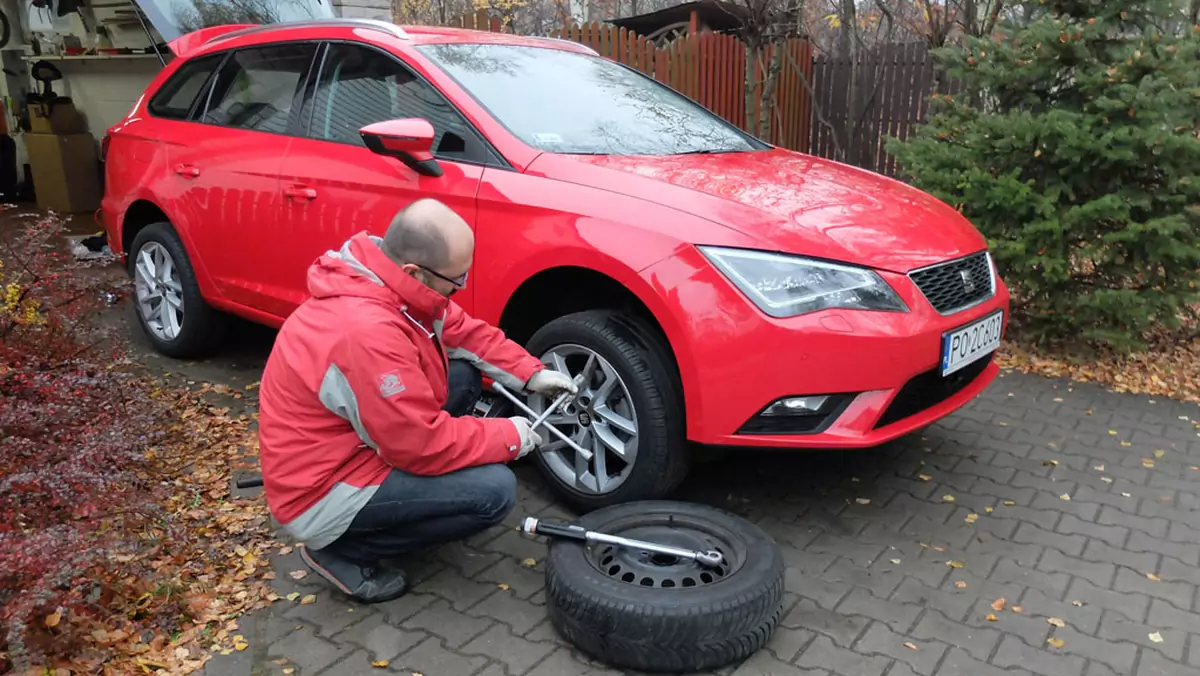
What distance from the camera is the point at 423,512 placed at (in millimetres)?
2686

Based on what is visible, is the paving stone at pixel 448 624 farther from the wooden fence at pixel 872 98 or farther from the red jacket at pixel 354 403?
the wooden fence at pixel 872 98

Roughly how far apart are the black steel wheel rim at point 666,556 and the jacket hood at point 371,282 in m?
0.94

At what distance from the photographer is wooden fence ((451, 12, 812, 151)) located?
8703 mm

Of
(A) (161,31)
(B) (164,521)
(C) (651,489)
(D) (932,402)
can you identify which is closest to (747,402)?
(C) (651,489)

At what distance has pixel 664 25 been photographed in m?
13.0

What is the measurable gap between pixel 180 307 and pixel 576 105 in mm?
2723

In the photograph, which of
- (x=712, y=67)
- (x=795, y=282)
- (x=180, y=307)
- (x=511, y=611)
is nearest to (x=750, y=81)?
(x=712, y=67)

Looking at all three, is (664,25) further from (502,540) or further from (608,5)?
(608,5)

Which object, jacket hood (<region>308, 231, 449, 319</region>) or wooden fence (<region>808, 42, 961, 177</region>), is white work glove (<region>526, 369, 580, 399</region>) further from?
wooden fence (<region>808, 42, 961, 177</region>)

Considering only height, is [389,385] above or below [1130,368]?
above

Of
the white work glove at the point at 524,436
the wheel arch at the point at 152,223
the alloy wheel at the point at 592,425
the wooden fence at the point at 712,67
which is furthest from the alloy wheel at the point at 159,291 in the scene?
the wooden fence at the point at 712,67

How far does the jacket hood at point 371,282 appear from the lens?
2.55 meters

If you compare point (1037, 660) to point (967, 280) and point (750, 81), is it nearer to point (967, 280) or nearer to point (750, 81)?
point (967, 280)

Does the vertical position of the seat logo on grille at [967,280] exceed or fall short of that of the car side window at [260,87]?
it falls short
